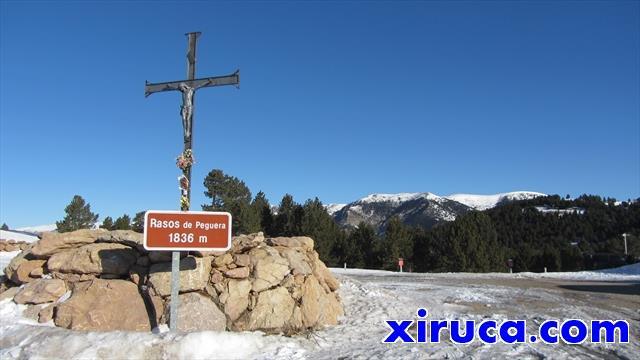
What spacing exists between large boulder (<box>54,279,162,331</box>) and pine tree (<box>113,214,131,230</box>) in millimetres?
41574

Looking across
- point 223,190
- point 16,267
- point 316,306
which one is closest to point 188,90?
point 316,306

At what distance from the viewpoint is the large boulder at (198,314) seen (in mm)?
9289

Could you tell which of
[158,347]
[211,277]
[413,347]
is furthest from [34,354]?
[413,347]

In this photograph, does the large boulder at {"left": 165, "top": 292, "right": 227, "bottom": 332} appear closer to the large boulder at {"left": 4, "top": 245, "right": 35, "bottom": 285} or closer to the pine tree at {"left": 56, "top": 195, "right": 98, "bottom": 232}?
the large boulder at {"left": 4, "top": 245, "right": 35, "bottom": 285}

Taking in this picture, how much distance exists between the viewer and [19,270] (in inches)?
427

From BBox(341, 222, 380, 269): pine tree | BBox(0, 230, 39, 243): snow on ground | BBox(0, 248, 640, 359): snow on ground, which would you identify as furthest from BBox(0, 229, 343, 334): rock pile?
BBox(0, 230, 39, 243): snow on ground

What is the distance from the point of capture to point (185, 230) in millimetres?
8914

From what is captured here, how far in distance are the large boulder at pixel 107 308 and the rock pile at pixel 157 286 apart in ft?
0.06

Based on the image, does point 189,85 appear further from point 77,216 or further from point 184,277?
point 77,216

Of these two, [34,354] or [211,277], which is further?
[211,277]

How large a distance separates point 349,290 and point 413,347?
18.1 feet

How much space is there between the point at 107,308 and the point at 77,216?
164 feet

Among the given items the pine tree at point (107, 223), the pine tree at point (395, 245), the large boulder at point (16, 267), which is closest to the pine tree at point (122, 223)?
the pine tree at point (107, 223)

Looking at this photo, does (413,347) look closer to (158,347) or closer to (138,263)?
(158,347)
